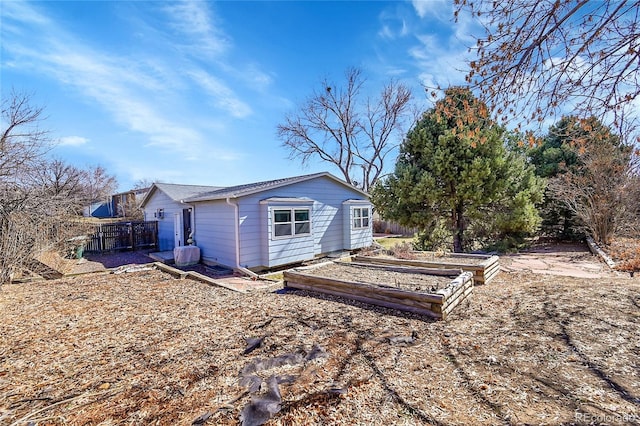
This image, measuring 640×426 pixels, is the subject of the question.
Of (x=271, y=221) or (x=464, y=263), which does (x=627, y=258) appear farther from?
(x=271, y=221)

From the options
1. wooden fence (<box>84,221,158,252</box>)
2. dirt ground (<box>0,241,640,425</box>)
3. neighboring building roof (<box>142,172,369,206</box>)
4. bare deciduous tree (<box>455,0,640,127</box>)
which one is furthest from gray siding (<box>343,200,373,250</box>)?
wooden fence (<box>84,221,158,252</box>)

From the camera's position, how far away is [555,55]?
3.39 m

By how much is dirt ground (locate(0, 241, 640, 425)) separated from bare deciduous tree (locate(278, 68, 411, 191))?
818 inches

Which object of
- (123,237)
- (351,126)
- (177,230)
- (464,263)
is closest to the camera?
(464,263)

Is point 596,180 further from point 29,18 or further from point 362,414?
point 29,18

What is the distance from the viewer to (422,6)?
→ 533 centimetres

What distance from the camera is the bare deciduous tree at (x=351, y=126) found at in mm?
23147

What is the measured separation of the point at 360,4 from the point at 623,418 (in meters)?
11.4

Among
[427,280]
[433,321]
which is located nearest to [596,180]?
[427,280]

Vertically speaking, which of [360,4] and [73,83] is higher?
[360,4]

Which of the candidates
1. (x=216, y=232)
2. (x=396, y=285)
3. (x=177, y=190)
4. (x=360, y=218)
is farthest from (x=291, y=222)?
(x=177, y=190)

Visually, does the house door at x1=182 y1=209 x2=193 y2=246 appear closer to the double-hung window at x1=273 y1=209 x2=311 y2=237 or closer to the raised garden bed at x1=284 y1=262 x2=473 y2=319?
the double-hung window at x1=273 y1=209 x2=311 y2=237

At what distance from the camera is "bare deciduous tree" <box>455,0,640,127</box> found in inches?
119

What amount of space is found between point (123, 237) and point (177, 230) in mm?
3463
